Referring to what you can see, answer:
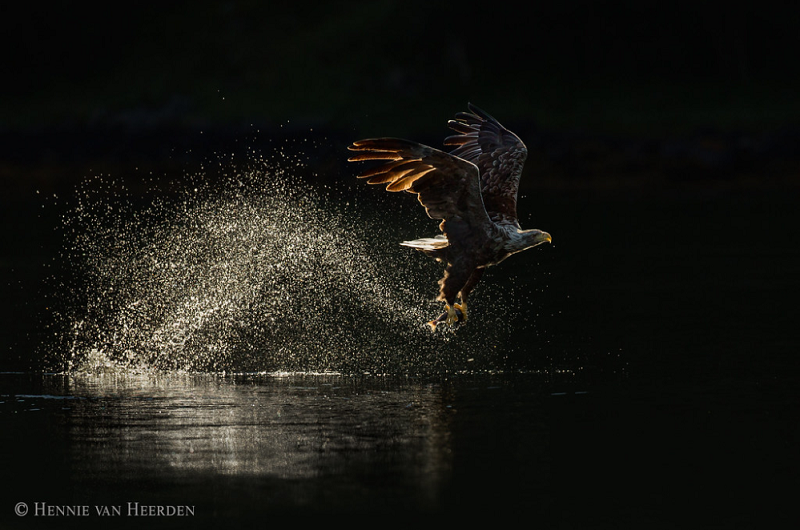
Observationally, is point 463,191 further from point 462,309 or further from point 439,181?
point 462,309

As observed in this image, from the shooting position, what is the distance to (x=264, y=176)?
4478 cm

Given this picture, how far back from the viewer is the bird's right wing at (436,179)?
42.9 ft

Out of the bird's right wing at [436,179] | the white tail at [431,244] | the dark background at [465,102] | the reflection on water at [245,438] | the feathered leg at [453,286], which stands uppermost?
the dark background at [465,102]

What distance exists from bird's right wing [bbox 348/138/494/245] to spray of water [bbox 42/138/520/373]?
1.69 metres

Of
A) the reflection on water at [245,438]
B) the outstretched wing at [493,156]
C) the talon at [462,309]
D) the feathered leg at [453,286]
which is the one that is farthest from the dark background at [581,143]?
the outstretched wing at [493,156]

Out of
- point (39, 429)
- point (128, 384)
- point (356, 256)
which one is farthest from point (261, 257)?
point (39, 429)

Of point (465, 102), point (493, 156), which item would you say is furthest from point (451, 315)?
point (465, 102)

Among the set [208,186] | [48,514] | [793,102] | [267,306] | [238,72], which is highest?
[238,72]

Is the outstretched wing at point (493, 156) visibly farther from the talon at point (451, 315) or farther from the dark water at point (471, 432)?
the dark water at point (471, 432)

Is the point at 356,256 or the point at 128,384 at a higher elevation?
the point at 356,256

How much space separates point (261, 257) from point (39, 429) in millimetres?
11953

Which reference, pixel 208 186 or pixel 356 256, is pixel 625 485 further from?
pixel 208 186

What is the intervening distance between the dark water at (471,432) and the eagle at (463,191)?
1183mm

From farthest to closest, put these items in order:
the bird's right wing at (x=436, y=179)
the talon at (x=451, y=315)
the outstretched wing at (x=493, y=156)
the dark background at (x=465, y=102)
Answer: the dark background at (x=465, y=102), the outstretched wing at (x=493, y=156), the talon at (x=451, y=315), the bird's right wing at (x=436, y=179)
